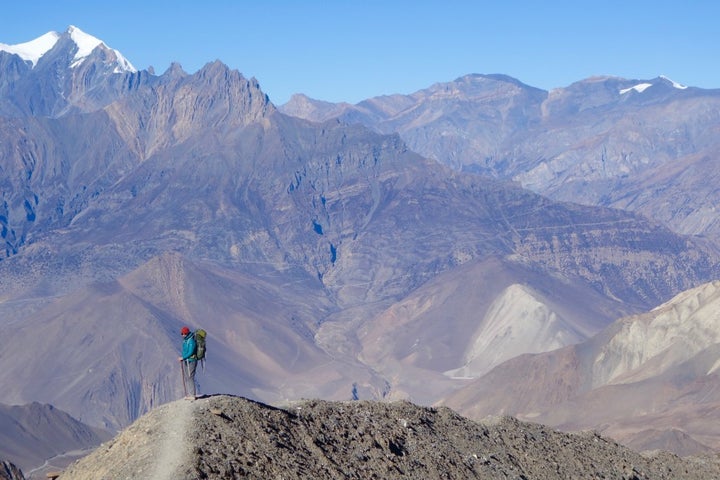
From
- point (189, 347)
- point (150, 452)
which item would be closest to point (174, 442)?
point (150, 452)

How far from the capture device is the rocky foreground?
30.6 meters

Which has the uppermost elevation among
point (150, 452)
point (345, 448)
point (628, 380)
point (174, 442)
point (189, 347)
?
point (189, 347)

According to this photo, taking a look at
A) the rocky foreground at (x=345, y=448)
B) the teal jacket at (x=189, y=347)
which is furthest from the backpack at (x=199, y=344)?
the rocky foreground at (x=345, y=448)

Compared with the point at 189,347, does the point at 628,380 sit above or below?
below

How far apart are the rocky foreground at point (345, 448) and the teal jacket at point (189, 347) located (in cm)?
147

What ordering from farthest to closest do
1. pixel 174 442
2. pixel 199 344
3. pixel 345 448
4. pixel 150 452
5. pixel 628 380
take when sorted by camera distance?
pixel 628 380 < pixel 345 448 < pixel 199 344 < pixel 174 442 < pixel 150 452

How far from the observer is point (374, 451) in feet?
116

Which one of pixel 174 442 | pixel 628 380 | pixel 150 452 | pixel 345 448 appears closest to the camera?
pixel 150 452

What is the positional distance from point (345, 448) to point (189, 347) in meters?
5.76

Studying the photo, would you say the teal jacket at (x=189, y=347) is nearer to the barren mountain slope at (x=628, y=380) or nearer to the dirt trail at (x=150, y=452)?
the dirt trail at (x=150, y=452)

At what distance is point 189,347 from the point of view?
31812mm

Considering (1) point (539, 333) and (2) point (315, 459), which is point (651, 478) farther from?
(1) point (539, 333)

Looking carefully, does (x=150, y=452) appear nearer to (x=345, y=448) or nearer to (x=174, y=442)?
(x=174, y=442)

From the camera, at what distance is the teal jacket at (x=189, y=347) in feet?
104
